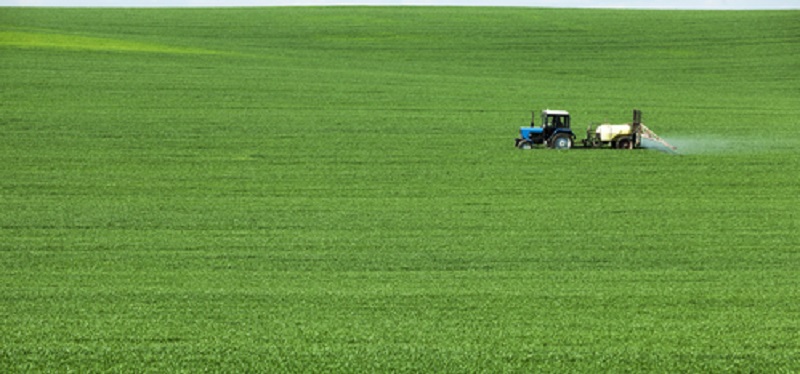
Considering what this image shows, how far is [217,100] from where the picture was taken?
2972 cm

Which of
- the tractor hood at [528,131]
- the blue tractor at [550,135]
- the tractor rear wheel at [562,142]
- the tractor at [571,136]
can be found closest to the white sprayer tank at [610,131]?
the tractor at [571,136]

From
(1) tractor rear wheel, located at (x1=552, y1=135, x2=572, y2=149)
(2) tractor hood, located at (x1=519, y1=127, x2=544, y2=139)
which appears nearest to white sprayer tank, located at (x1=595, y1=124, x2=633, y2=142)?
(1) tractor rear wheel, located at (x1=552, y1=135, x2=572, y2=149)

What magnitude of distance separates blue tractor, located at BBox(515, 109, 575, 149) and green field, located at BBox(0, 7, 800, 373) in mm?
474

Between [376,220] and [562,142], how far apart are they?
892 cm

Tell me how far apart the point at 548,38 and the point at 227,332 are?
43.0 m

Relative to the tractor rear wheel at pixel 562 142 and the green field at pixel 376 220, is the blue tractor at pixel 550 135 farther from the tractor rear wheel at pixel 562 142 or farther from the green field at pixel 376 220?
the green field at pixel 376 220

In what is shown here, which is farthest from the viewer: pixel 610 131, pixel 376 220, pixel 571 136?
pixel 610 131

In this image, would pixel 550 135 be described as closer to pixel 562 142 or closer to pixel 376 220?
pixel 562 142

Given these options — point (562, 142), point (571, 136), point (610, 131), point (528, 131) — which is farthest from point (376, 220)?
point (610, 131)

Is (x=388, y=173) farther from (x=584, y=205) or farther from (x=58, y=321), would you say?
(x=58, y=321)

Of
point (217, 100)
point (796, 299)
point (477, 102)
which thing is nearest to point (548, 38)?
point (477, 102)

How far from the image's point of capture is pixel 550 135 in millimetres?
24484

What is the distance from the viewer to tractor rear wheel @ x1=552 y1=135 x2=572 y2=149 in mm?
24297

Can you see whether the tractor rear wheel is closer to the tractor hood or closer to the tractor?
the tractor
